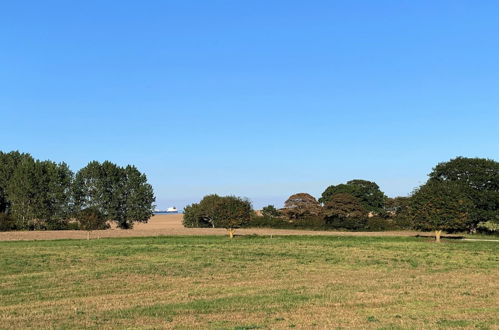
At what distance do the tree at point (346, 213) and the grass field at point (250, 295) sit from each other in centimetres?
7361

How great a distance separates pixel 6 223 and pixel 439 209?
77.8 metres

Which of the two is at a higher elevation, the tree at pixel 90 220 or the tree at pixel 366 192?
the tree at pixel 366 192

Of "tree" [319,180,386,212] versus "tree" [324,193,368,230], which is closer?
"tree" [324,193,368,230]

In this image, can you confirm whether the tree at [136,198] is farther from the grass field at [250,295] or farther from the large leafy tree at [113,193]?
the grass field at [250,295]

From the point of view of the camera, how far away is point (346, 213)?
111 meters

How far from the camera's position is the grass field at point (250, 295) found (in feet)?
51.1

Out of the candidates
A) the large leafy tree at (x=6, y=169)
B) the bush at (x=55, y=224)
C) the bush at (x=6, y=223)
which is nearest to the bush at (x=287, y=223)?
the bush at (x=55, y=224)

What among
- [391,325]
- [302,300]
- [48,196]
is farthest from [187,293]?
[48,196]

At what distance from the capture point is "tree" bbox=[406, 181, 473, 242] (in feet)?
238

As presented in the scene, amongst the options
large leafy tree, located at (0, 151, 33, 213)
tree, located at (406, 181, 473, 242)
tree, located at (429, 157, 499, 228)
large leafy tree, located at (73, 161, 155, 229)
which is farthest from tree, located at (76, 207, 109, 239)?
tree, located at (429, 157, 499, 228)

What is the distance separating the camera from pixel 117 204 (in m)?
101

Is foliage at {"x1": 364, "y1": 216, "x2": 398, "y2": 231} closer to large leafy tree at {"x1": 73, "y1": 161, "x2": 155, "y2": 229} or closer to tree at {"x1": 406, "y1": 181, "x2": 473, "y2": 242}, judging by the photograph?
tree at {"x1": 406, "y1": 181, "x2": 473, "y2": 242}

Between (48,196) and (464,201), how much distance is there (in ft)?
247

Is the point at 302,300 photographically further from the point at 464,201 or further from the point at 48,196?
the point at 48,196
